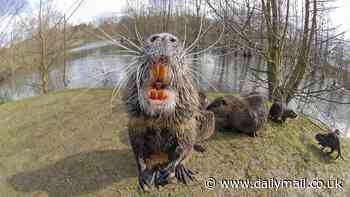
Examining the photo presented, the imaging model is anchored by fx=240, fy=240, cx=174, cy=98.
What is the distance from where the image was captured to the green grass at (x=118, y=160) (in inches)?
117

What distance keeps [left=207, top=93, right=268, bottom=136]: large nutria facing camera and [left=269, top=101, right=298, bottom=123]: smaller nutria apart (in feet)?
1.63

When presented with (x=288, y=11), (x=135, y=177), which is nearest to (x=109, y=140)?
(x=135, y=177)

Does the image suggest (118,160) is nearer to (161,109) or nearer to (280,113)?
(161,109)

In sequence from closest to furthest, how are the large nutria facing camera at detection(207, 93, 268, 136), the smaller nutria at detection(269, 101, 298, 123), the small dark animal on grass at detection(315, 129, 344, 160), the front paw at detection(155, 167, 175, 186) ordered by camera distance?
the front paw at detection(155, 167, 175, 186) < the small dark animal on grass at detection(315, 129, 344, 160) < the large nutria facing camera at detection(207, 93, 268, 136) < the smaller nutria at detection(269, 101, 298, 123)

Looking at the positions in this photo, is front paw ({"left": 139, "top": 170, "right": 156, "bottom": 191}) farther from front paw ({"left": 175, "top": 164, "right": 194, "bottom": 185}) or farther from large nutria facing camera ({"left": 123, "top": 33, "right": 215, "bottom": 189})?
front paw ({"left": 175, "top": 164, "right": 194, "bottom": 185})

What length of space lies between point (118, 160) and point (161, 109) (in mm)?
1988

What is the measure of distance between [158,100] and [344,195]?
3.02 metres

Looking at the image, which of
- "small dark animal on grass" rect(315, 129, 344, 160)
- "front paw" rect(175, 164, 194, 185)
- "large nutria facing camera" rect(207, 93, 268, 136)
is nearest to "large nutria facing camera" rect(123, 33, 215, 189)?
"front paw" rect(175, 164, 194, 185)

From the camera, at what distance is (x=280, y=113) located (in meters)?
4.12

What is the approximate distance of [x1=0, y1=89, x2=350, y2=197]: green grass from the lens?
9.77 feet

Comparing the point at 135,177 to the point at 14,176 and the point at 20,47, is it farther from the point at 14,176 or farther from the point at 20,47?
the point at 20,47

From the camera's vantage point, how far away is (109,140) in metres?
4.02

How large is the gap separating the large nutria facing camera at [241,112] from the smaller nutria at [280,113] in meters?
0.50

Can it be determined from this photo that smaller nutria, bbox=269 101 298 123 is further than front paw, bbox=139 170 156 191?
Yes
